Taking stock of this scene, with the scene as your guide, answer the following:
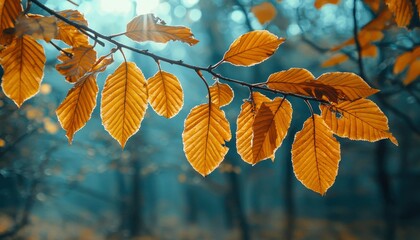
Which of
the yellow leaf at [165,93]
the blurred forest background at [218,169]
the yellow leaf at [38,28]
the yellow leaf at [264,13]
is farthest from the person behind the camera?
the blurred forest background at [218,169]

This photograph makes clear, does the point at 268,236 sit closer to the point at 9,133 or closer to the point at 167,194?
the point at 9,133

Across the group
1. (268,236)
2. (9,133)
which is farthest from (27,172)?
(268,236)

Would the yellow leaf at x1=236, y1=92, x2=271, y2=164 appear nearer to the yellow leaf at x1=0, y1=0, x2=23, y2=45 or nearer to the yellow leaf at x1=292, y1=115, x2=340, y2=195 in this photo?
the yellow leaf at x1=292, y1=115, x2=340, y2=195

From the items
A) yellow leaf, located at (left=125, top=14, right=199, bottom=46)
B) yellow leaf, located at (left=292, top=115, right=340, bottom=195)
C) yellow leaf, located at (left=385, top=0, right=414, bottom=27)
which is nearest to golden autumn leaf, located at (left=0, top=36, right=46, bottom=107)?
yellow leaf, located at (left=125, top=14, right=199, bottom=46)

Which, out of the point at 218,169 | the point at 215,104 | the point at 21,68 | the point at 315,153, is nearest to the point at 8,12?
the point at 21,68

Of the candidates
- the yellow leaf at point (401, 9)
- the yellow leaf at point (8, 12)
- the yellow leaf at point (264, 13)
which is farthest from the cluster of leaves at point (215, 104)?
the yellow leaf at point (264, 13)

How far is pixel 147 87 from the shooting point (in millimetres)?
494

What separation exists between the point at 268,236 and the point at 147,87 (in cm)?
1153

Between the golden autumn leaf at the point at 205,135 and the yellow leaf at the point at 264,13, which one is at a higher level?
the yellow leaf at the point at 264,13

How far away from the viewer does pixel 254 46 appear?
1.57 feet

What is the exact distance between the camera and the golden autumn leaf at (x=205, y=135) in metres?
0.48

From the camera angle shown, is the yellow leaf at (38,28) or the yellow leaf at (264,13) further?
the yellow leaf at (264,13)

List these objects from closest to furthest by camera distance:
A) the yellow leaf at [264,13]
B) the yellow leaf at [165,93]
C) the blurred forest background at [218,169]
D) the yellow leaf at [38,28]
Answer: the yellow leaf at [38,28] < the yellow leaf at [165,93] < the yellow leaf at [264,13] < the blurred forest background at [218,169]

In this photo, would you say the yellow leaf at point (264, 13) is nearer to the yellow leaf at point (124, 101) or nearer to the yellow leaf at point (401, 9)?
the yellow leaf at point (401, 9)
